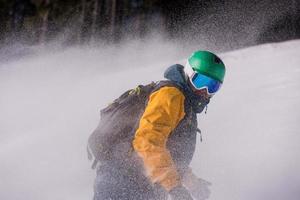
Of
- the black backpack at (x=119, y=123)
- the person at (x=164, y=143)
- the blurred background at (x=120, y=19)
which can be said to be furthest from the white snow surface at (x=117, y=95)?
the blurred background at (x=120, y=19)

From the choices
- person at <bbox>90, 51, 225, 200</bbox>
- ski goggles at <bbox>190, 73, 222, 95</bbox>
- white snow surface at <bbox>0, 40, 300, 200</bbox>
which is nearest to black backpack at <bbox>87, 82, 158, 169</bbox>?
person at <bbox>90, 51, 225, 200</bbox>

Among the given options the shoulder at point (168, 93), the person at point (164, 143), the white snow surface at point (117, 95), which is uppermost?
the shoulder at point (168, 93)

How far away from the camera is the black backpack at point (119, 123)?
337 centimetres

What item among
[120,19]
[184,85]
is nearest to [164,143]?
[184,85]

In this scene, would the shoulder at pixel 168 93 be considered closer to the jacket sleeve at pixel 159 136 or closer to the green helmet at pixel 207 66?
the jacket sleeve at pixel 159 136

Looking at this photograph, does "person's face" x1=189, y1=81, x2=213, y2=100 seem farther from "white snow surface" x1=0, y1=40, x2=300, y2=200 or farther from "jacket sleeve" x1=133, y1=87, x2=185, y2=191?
"white snow surface" x1=0, y1=40, x2=300, y2=200

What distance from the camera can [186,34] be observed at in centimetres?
1455

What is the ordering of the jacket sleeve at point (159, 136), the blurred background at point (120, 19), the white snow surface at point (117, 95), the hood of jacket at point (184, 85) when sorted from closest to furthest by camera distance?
1. the jacket sleeve at point (159, 136)
2. the hood of jacket at point (184, 85)
3. the white snow surface at point (117, 95)
4. the blurred background at point (120, 19)

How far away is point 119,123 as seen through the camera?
11.1 ft

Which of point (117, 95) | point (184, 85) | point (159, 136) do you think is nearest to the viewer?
point (159, 136)

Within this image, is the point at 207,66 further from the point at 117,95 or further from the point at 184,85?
the point at 117,95

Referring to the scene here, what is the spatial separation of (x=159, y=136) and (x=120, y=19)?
493 inches

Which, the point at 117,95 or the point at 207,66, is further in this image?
the point at 117,95

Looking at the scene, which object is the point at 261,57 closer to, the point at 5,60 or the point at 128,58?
the point at 128,58
